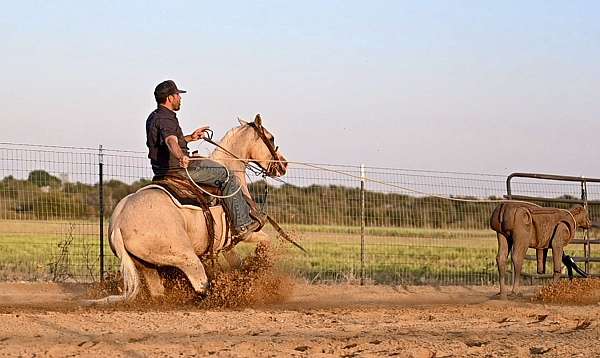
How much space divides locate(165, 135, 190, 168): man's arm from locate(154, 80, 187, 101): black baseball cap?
1.87ft

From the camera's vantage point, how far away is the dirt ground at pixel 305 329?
7.46 metres

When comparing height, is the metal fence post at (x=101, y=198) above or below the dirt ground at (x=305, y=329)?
above

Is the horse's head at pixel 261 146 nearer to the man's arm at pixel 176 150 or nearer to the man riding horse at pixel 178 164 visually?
the man riding horse at pixel 178 164

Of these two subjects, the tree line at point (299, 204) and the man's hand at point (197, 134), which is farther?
the tree line at point (299, 204)

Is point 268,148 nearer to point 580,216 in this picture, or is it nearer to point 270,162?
point 270,162

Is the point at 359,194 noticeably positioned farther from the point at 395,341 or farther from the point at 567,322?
the point at 395,341

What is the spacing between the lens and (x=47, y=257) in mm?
16375

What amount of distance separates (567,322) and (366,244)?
790 cm

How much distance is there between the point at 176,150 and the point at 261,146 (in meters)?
1.67

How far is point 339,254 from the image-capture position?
63.0ft

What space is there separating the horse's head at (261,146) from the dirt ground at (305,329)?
1705mm

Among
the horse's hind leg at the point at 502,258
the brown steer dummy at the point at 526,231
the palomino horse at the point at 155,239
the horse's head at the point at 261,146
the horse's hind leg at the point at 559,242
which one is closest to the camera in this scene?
the palomino horse at the point at 155,239

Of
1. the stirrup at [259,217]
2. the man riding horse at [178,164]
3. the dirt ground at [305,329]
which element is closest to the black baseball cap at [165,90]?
the man riding horse at [178,164]

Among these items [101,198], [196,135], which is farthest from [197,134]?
[101,198]
